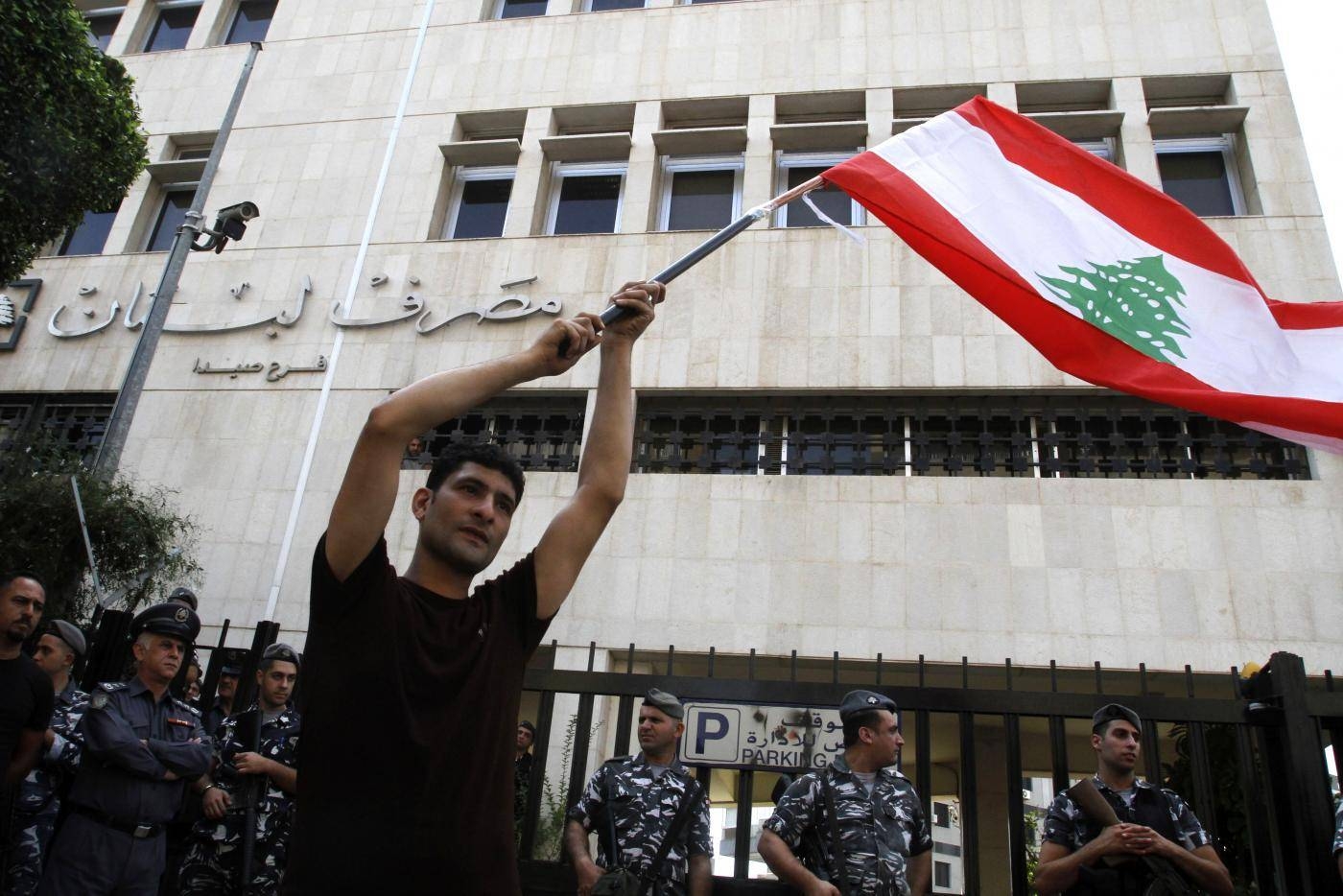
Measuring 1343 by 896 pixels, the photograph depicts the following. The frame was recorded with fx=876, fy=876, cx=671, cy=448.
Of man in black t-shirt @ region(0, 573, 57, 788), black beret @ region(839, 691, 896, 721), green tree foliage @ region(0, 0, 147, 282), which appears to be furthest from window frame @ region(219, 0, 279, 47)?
black beret @ region(839, 691, 896, 721)

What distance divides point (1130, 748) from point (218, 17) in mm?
16996

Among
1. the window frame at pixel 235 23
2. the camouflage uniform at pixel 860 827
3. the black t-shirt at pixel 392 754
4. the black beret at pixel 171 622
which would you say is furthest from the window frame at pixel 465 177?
the black t-shirt at pixel 392 754

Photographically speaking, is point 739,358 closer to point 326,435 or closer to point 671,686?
point 326,435

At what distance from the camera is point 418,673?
5.41 feet

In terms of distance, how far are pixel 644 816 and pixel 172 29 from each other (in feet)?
56.3

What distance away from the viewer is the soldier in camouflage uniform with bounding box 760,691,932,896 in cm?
350

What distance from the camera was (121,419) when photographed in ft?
26.2

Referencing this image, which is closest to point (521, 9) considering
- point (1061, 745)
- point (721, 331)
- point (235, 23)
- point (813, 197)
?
point (235, 23)

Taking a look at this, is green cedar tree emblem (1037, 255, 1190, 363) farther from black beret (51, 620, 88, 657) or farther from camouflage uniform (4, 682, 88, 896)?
black beret (51, 620, 88, 657)

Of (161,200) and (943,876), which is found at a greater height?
(161,200)

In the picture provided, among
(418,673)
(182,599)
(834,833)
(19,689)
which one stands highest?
(182,599)

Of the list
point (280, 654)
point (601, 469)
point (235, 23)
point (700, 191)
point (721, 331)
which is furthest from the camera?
point (235, 23)

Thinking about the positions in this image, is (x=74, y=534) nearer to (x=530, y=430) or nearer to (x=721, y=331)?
(x=530, y=430)

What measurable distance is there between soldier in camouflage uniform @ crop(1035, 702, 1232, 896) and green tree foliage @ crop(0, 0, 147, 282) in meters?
8.68
